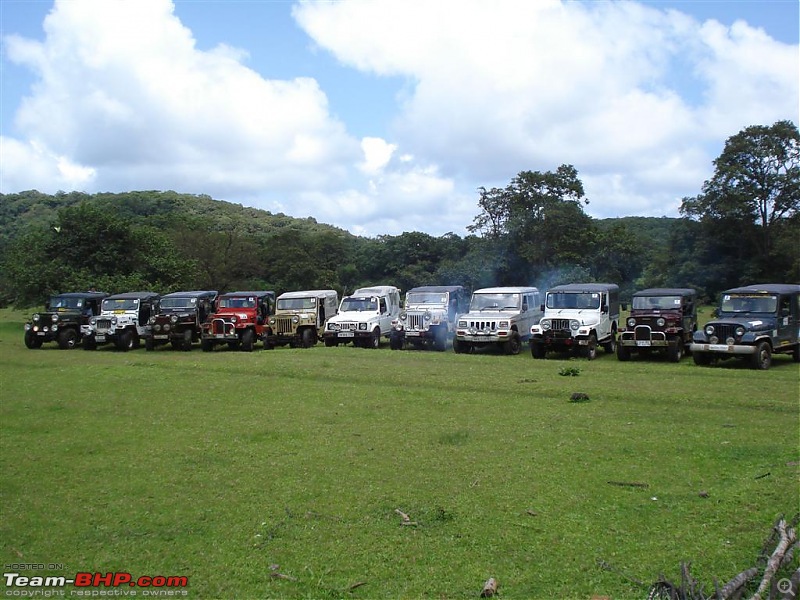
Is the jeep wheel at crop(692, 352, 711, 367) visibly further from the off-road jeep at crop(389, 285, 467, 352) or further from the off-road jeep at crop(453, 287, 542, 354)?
the off-road jeep at crop(389, 285, 467, 352)

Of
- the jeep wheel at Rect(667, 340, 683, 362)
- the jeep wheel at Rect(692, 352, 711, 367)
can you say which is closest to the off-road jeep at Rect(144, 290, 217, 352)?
the jeep wheel at Rect(667, 340, 683, 362)

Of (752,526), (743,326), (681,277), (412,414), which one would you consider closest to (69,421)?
(412,414)

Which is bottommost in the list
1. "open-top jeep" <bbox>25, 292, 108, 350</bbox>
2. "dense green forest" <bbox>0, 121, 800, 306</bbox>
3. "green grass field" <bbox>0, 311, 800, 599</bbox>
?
"green grass field" <bbox>0, 311, 800, 599</bbox>

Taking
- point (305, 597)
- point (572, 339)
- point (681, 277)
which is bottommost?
point (305, 597)

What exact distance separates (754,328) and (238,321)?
15.6 m

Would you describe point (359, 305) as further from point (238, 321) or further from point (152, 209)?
point (152, 209)

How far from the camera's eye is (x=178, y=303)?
2425 centimetres

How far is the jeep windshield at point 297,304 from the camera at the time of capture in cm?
2452

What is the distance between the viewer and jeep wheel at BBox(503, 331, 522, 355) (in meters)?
20.1

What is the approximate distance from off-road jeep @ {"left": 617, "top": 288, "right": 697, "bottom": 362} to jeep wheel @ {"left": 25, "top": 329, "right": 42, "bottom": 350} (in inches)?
805

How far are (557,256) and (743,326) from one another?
2067cm

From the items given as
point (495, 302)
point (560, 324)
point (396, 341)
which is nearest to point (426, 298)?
point (396, 341)

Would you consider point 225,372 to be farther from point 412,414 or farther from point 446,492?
point 446,492

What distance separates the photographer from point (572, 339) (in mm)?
18453
